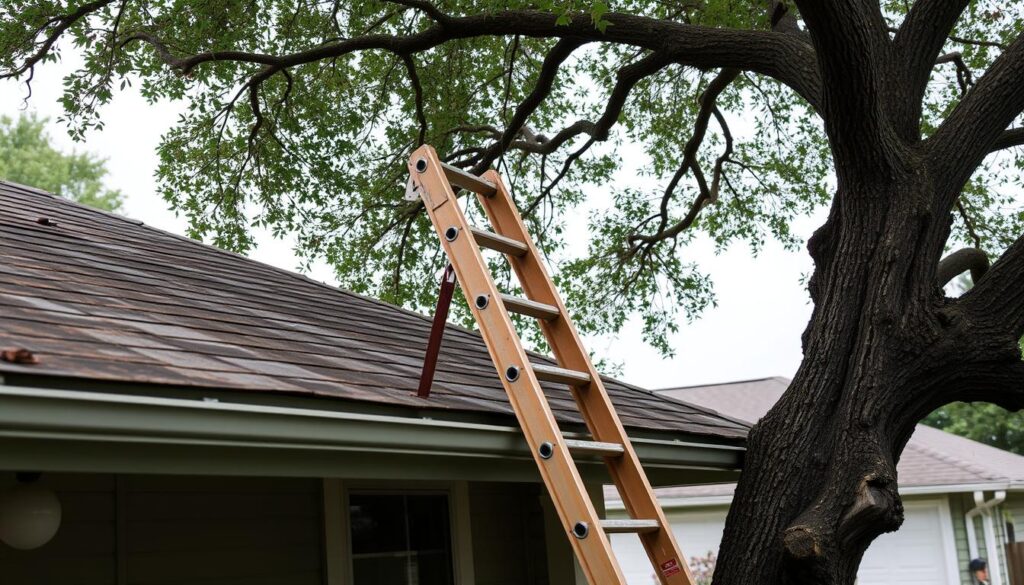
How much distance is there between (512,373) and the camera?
4156 mm

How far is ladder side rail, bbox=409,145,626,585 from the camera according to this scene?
12.5ft

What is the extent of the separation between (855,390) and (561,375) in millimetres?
1865

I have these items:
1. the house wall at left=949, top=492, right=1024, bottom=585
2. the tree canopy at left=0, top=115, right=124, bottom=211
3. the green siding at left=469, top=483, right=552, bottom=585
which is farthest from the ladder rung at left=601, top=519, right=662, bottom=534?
the tree canopy at left=0, top=115, right=124, bottom=211

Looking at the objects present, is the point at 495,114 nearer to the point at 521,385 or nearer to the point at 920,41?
the point at 920,41

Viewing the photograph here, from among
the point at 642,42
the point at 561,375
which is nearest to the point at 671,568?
the point at 561,375

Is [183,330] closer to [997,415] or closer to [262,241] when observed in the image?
[262,241]

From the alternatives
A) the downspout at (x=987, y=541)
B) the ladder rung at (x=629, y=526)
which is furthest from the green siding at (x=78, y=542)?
the downspout at (x=987, y=541)

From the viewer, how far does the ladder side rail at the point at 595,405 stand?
14.1ft

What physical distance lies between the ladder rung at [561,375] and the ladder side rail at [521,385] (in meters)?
0.09

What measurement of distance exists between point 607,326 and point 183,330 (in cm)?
1070

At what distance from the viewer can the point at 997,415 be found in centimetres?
3847

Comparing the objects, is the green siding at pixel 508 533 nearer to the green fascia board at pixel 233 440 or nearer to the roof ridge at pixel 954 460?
the green fascia board at pixel 233 440

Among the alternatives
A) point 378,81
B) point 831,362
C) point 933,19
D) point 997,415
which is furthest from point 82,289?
point 997,415

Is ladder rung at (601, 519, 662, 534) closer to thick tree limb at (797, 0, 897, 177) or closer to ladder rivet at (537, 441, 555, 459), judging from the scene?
ladder rivet at (537, 441, 555, 459)
